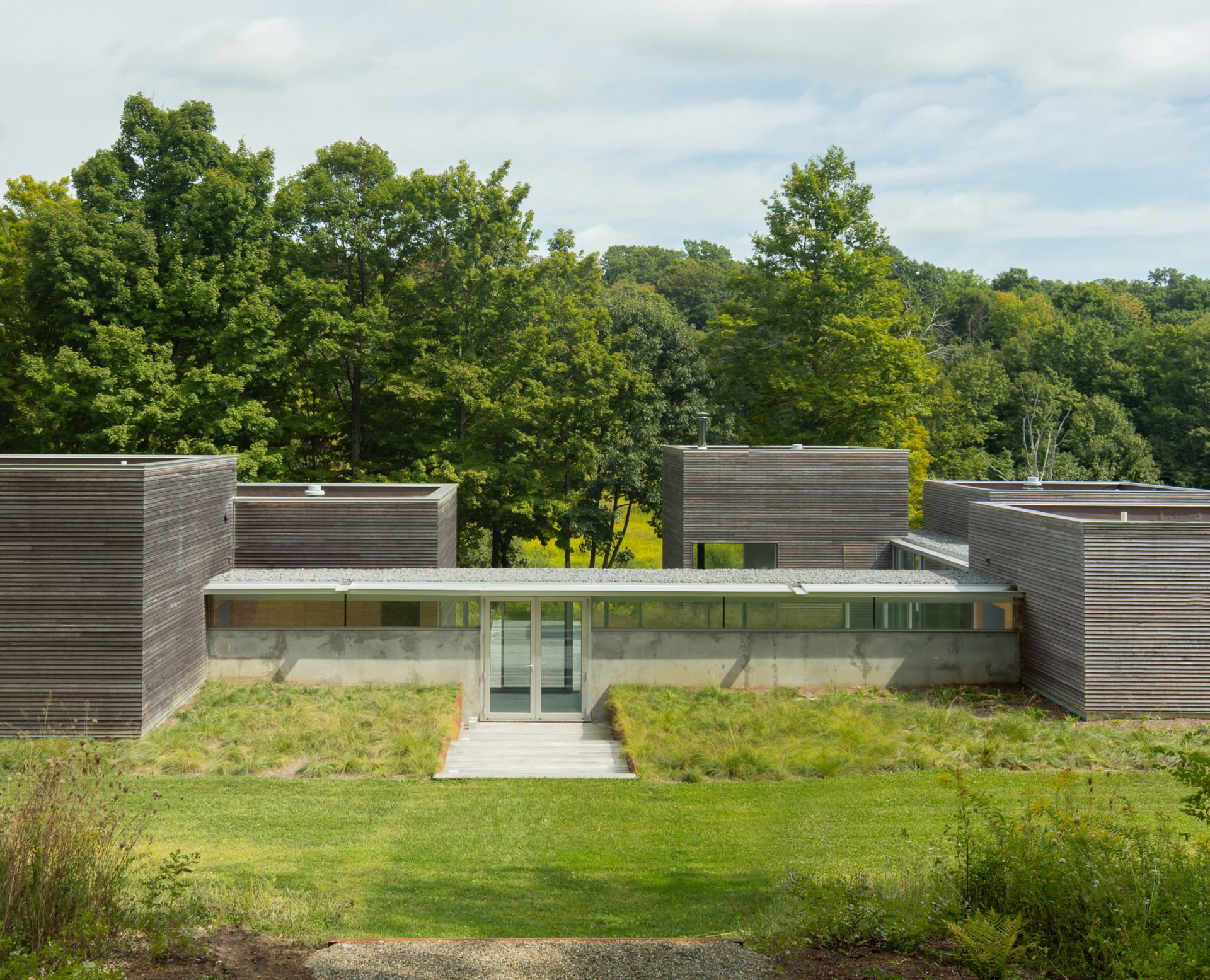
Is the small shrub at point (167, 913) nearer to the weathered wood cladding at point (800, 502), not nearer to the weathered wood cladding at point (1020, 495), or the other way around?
the weathered wood cladding at point (800, 502)

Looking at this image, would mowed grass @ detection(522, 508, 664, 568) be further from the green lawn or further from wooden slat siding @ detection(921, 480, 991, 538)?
the green lawn

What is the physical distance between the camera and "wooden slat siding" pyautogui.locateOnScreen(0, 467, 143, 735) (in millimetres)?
14133

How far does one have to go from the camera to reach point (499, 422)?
99.9 feet

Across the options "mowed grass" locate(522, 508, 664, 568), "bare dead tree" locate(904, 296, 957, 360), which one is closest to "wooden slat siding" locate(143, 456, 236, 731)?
"mowed grass" locate(522, 508, 664, 568)

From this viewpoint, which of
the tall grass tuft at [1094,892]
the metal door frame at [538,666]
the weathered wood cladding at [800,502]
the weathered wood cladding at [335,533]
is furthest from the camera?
the weathered wood cladding at [800,502]

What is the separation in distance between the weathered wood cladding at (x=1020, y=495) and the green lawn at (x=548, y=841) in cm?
1160

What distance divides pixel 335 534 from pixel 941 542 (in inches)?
509

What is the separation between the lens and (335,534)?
1945 cm

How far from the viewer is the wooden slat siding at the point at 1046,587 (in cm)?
1533

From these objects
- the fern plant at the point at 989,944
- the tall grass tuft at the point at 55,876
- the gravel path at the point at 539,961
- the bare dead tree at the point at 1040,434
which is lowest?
the gravel path at the point at 539,961

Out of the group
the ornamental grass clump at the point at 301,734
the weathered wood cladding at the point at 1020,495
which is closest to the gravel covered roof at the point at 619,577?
the ornamental grass clump at the point at 301,734

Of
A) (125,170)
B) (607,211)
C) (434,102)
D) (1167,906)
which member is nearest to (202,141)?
(125,170)

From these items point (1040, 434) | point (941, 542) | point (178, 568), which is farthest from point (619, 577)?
point (1040, 434)

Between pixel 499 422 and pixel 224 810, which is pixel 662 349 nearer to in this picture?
pixel 499 422
